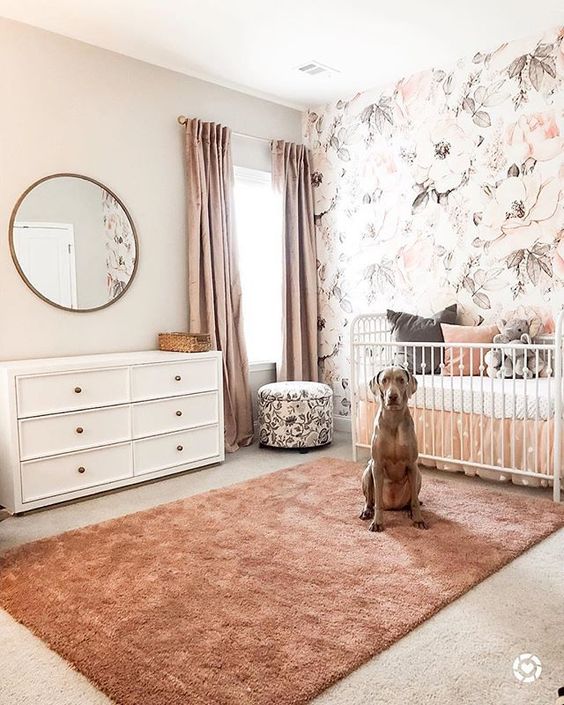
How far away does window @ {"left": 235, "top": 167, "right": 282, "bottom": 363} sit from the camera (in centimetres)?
438

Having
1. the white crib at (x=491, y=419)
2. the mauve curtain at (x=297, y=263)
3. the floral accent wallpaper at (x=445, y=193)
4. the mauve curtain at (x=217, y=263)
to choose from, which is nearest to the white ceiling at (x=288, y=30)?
the floral accent wallpaper at (x=445, y=193)

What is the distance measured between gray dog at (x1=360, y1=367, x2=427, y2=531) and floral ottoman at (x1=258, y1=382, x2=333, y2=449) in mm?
1363

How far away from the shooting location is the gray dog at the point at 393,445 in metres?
2.52

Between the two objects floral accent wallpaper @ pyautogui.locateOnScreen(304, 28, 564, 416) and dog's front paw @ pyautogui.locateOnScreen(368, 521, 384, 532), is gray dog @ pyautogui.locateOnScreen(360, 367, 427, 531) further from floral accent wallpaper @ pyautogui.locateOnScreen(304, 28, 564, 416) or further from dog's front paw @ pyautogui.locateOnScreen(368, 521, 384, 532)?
floral accent wallpaper @ pyautogui.locateOnScreen(304, 28, 564, 416)

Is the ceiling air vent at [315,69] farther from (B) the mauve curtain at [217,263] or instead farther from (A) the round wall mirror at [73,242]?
(A) the round wall mirror at [73,242]

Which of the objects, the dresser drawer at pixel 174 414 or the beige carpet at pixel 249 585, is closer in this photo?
the beige carpet at pixel 249 585

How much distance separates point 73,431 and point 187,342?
2.71 feet

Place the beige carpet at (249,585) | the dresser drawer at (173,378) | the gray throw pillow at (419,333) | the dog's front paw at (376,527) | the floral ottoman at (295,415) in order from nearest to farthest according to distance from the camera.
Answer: the beige carpet at (249,585), the dog's front paw at (376,527), the dresser drawer at (173,378), the gray throw pillow at (419,333), the floral ottoman at (295,415)

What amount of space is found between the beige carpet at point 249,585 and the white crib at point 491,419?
211 mm

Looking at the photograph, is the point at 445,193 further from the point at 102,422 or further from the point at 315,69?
the point at 102,422

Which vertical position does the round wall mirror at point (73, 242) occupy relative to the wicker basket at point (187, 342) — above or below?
above

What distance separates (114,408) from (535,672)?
226 centimetres

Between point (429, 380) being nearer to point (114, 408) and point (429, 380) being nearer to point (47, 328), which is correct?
point (114, 408)

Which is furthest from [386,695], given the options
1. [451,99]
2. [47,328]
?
[451,99]
